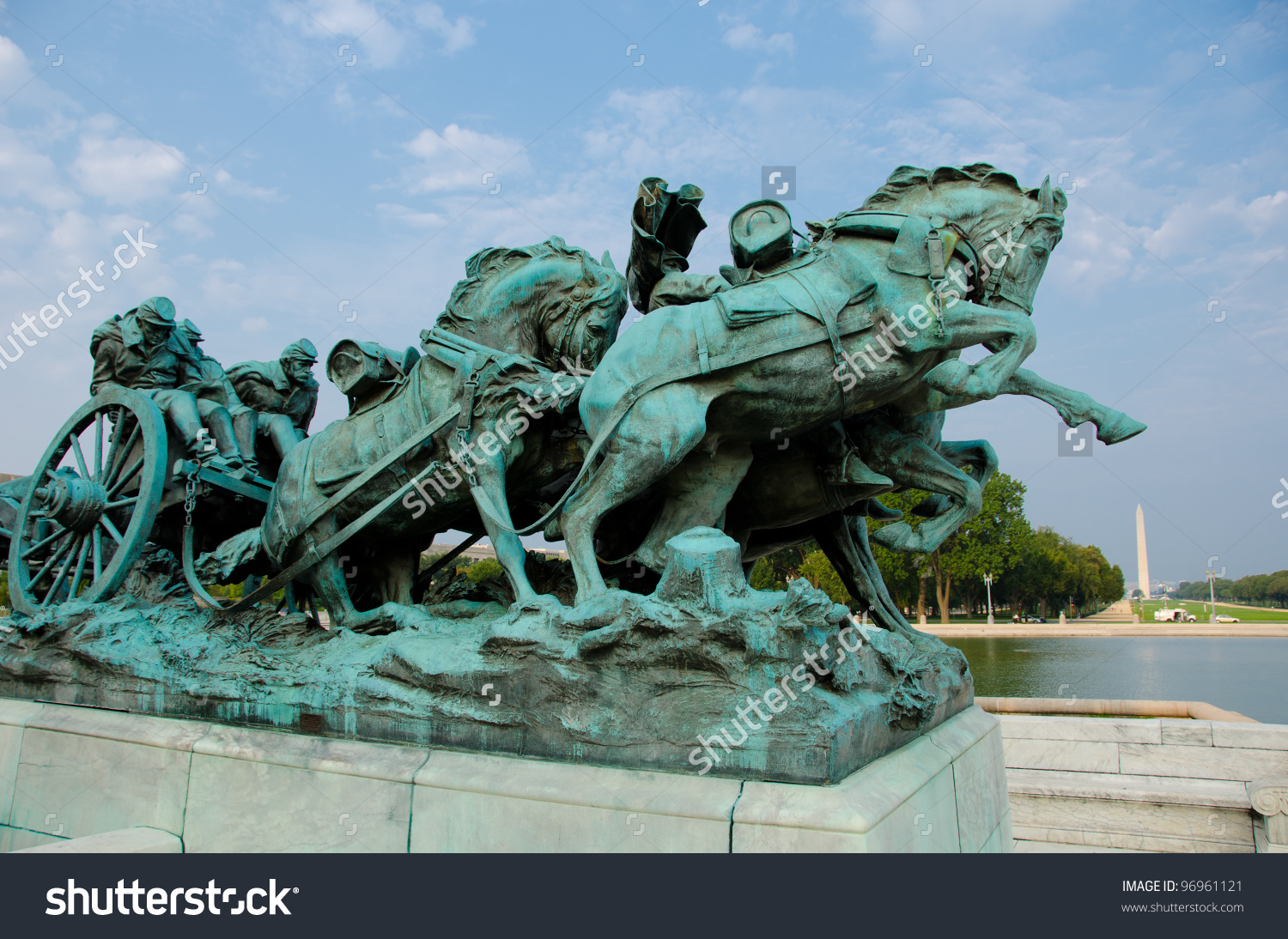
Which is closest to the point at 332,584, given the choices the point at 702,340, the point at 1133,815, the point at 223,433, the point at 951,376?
the point at 223,433

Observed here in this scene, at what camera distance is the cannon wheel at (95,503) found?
566 cm

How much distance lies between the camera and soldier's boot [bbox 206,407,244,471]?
20.6 feet

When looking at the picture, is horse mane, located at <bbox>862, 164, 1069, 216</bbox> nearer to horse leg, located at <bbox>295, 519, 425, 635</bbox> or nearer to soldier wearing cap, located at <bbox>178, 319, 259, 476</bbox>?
horse leg, located at <bbox>295, 519, 425, 635</bbox>

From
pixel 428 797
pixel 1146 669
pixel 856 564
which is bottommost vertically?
pixel 1146 669

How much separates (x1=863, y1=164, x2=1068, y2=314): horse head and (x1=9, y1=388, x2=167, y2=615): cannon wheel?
4.88 m

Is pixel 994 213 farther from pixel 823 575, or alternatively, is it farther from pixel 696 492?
pixel 823 575

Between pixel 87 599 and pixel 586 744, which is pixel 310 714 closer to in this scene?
pixel 586 744

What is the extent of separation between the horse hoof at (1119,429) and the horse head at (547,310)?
2.90 metres

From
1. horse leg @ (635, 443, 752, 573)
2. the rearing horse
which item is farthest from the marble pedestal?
horse leg @ (635, 443, 752, 573)

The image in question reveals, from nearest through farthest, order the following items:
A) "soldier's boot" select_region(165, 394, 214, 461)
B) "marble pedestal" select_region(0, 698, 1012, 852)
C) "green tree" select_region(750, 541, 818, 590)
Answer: "marble pedestal" select_region(0, 698, 1012, 852)
"soldier's boot" select_region(165, 394, 214, 461)
"green tree" select_region(750, 541, 818, 590)

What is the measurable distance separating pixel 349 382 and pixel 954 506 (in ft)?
12.7

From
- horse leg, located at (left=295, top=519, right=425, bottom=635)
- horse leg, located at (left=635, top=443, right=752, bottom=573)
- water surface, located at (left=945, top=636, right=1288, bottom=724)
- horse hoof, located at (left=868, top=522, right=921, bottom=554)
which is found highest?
horse leg, located at (left=635, top=443, right=752, bottom=573)

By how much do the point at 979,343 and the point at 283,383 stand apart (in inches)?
214

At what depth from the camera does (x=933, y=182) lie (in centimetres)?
496
